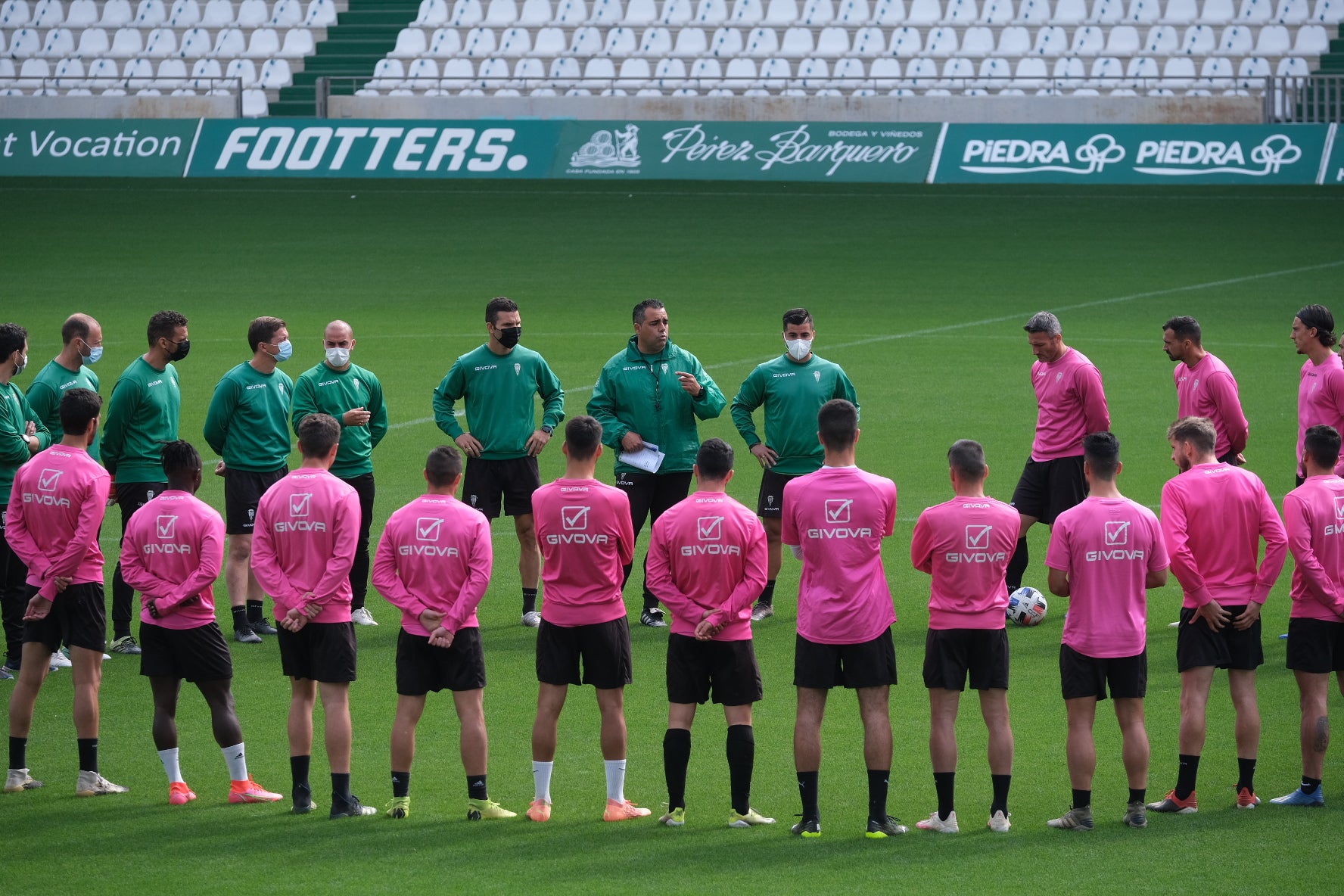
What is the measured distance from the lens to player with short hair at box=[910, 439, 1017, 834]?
7918 millimetres

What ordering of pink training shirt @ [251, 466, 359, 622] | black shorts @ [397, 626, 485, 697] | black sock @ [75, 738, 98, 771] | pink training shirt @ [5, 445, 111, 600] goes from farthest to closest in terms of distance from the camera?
pink training shirt @ [5, 445, 111, 600]
black sock @ [75, 738, 98, 771]
pink training shirt @ [251, 466, 359, 622]
black shorts @ [397, 626, 485, 697]

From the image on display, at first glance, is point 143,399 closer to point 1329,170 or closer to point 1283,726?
point 1283,726

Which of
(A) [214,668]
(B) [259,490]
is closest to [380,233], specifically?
(B) [259,490]

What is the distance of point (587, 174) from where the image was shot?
36.0 metres

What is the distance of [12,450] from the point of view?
1050 cm

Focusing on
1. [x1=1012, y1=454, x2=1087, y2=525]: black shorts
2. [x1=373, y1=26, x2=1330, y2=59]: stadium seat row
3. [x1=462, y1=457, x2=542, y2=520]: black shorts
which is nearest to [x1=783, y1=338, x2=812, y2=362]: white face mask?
[x1=1012, y1=454, x2=1087, y2=525]: black shorts

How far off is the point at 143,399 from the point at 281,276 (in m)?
17.9

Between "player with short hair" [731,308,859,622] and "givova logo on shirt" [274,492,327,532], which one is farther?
"player with short hair" [731,308,859,622]

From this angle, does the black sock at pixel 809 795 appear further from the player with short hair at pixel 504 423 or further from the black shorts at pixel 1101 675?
the player with short hair at pixel 504 423

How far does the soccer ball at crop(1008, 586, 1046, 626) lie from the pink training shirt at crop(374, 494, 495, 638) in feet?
16.8

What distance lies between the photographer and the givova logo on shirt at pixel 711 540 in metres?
8.09

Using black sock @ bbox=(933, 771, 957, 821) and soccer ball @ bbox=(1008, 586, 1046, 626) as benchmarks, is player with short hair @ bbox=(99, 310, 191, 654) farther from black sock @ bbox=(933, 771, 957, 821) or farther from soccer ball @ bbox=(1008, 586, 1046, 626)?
soccer ball @ bbox=(1008, 586, 1046, 626)

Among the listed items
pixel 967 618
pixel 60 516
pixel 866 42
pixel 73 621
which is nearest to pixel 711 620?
pixel 967 618

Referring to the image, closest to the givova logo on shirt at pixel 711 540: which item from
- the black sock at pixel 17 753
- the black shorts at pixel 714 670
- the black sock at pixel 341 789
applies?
the black shorts at pixel 714 670
